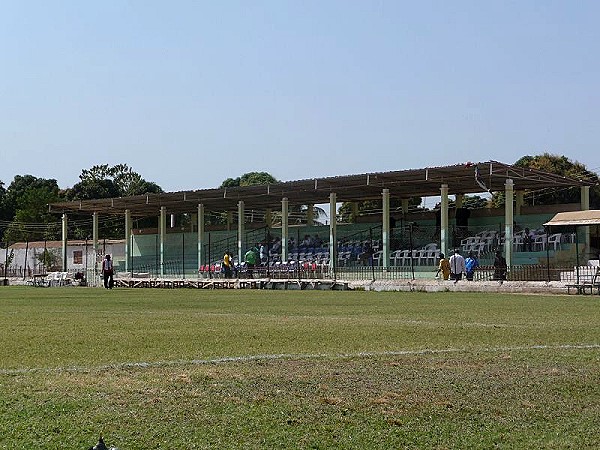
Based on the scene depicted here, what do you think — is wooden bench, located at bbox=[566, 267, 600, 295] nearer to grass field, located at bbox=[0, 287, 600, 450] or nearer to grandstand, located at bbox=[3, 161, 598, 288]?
grandstand, located at bbox=[3, 161, 598, 288]

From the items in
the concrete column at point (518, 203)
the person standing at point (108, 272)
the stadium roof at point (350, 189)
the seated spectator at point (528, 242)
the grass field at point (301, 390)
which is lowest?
the grass field at point (301, 390)

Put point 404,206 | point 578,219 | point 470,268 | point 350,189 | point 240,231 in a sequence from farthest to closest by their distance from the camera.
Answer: point 404,206
point 240,231
point 350,189
point 470,268
point 578,219

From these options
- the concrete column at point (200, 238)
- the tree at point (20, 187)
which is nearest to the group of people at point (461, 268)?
the concrete column at point (200, 238)

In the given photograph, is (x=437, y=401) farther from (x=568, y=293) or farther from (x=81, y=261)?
(x=81, y=261)

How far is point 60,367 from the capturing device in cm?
991

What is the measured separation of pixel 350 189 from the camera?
56125 mm

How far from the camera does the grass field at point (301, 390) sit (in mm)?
6938

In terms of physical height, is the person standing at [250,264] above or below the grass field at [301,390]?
above

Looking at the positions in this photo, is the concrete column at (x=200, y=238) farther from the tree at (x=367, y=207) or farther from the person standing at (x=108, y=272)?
the person standing at (x=108, y=272)

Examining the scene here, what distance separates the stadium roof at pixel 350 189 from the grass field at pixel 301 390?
3362cm

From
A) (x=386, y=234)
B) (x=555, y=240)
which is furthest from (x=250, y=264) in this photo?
(x=555, y=240)

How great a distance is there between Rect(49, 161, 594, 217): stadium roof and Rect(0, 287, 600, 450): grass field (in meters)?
33.6

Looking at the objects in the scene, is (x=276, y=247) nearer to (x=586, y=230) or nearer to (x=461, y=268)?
(x=586, y=230)

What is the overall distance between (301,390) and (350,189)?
4797 cm
